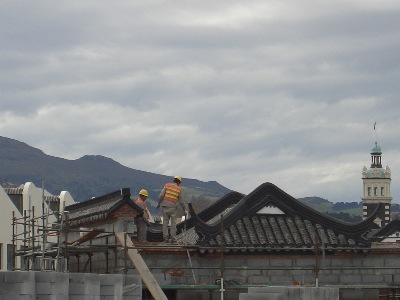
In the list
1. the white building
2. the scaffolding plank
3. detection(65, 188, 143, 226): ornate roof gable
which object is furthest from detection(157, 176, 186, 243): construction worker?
the white building

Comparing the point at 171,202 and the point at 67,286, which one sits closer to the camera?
the point at 67,286

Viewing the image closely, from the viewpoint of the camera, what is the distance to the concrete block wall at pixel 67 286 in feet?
83.7

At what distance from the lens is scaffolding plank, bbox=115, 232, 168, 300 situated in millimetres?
33500

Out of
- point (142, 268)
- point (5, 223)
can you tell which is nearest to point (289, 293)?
point (142, 268)

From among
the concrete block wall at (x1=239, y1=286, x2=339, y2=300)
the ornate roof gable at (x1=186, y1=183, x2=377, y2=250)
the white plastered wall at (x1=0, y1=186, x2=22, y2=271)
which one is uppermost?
the white plastered wall at (x1=0, y1=186, x2=22, y2=271)

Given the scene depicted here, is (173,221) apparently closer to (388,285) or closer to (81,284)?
(388,285)

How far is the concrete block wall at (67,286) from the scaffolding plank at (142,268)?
2351 millimetres

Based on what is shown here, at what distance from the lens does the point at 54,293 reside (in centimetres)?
2673

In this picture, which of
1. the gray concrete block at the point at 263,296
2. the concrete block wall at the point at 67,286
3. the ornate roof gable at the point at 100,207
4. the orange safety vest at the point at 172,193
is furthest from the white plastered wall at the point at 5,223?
the gray concrete block at the point at 263,296

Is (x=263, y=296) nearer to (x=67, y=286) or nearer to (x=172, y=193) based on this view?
(x=67, y=286)

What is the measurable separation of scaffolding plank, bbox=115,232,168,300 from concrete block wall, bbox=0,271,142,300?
2.35 m

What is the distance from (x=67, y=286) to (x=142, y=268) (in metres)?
7.18

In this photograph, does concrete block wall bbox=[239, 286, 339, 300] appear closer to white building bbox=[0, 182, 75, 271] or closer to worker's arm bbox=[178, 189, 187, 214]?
worker's arm bbox=[178, 189, 187, 214]

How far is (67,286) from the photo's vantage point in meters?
27.3
